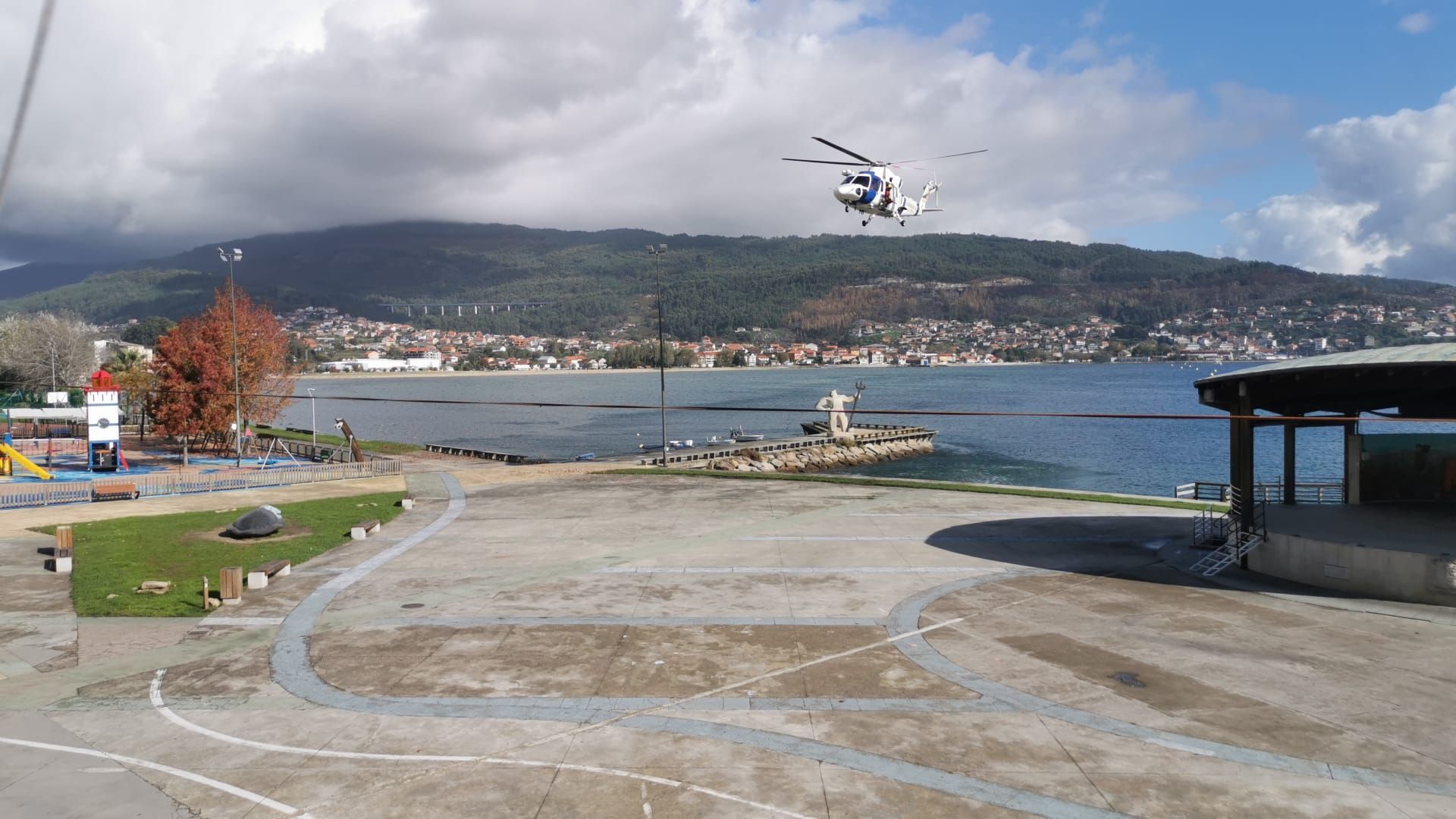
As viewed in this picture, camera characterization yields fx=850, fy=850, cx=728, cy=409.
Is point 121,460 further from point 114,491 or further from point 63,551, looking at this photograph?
point 63,551

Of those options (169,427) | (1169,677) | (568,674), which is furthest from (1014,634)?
(169,427)

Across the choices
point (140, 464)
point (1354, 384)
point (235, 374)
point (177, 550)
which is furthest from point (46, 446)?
point (1354, 384)

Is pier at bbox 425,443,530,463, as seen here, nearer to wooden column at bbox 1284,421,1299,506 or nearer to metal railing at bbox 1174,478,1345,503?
metal railing at bbox 1174,478,1345,503

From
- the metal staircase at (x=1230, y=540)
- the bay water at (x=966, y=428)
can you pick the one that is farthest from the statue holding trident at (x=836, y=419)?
the metal staircase at (x=1230, y=540)

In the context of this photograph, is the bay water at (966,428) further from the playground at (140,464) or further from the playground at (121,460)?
the playground at (121,460)

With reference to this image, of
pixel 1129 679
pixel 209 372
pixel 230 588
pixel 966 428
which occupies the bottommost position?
pixel 966 428

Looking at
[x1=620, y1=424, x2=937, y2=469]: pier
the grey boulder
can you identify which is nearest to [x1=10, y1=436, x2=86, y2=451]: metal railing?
[x1=620, y1=424, x2=937, y2=469]: pier
